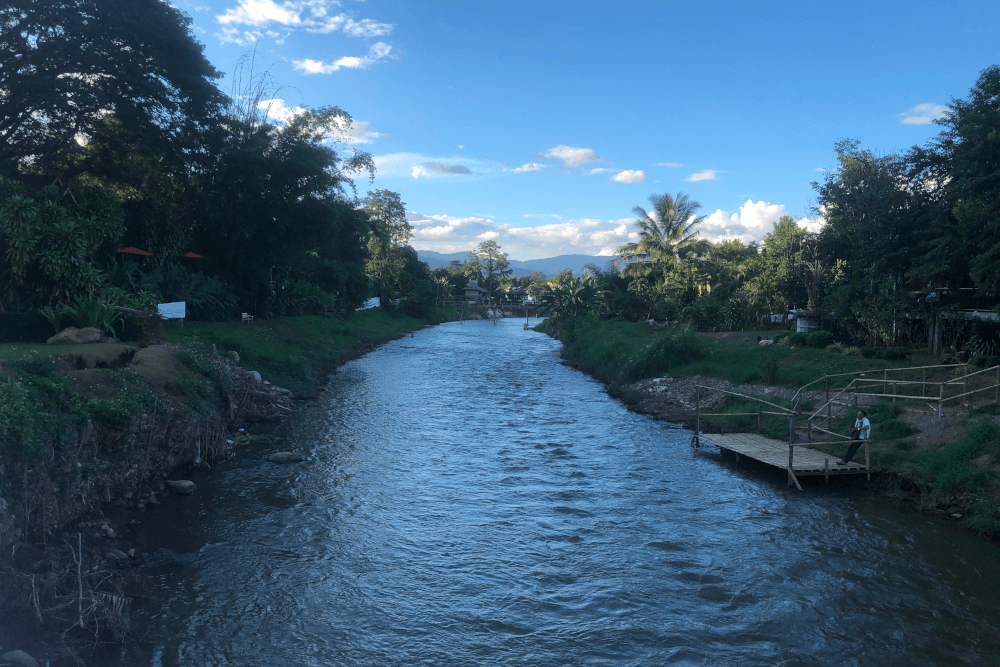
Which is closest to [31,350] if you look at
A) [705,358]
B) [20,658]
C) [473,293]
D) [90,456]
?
[90,456]

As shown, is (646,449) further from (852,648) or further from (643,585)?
(852,648)

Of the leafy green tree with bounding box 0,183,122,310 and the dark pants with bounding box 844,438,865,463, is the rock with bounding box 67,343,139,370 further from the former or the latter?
the dark pants with bounding box 844,438,865,463

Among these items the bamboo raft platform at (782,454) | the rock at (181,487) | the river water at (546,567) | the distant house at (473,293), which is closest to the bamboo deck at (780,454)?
the bamboo raft platform at (782,454)

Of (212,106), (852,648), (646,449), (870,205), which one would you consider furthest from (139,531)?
(870,205)

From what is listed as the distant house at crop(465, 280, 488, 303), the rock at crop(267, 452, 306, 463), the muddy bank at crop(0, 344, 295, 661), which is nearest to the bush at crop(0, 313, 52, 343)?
the muddy bank at crop(0, 344, 295, 661)

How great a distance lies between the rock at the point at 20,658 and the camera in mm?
7621

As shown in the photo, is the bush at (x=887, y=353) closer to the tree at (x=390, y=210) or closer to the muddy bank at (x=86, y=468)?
the muddy bank at (x=86, y=468)

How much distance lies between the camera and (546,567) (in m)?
12.1

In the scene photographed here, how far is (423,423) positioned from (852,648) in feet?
55.5

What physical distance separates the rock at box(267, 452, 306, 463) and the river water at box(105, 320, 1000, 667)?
0.44 metres

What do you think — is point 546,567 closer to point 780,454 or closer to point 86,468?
point 780,454

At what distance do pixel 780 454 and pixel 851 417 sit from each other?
124 inches

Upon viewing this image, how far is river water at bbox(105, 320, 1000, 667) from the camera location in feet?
31.0

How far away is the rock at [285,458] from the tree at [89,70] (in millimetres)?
19320
